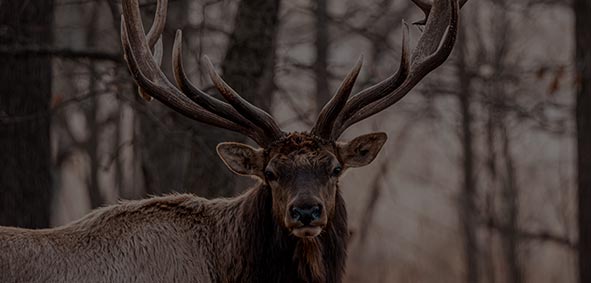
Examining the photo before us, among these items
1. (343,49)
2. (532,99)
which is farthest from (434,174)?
(532,99)

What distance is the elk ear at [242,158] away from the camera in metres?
8.57

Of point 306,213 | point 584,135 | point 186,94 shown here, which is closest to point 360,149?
point 306,213

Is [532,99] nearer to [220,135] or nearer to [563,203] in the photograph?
[563,203]

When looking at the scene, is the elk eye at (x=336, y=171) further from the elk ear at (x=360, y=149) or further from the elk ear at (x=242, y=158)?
the elk ear at (x=242, y=158)

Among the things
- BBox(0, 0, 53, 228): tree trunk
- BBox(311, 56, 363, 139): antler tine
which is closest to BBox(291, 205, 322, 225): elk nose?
BBox(311, 56, 363, 139): antler tine

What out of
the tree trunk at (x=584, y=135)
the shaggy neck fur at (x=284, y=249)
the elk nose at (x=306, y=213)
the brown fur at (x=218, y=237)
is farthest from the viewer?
the tree trunk at (x=584, y=135)

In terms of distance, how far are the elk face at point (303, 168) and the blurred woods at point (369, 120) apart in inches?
95.3

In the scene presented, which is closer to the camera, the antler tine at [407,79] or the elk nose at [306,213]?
the elk nose at [306,213]

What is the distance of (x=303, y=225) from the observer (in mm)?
7730

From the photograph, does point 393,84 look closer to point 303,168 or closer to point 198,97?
point 303,168

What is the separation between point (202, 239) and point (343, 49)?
14671 mm

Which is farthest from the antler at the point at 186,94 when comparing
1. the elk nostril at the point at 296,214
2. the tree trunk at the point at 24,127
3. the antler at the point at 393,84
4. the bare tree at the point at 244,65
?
the tree trunk at the point at 24,127

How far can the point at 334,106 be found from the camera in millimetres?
8375

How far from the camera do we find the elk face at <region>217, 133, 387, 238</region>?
776 cm
